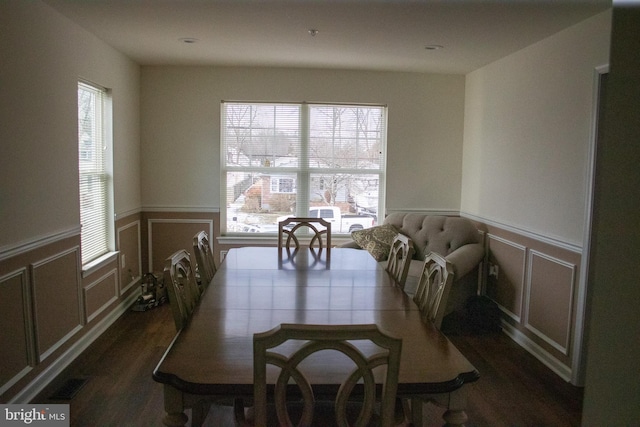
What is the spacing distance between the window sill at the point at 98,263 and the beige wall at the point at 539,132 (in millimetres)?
3243

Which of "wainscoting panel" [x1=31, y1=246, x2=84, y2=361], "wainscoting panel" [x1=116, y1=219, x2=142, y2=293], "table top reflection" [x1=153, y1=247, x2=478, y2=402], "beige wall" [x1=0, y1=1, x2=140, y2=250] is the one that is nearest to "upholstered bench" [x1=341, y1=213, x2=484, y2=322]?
"table top reflection" [x1=153, y1=247, x2=478, y2=402]

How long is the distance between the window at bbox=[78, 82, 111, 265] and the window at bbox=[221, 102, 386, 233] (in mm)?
1260

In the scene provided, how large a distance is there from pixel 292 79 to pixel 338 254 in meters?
2.21

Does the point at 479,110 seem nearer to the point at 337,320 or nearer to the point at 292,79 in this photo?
the point at 292,79

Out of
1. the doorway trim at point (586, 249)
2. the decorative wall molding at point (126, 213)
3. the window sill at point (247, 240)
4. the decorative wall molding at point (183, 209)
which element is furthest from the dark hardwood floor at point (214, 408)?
the decorative wall molding at point (183, 209)

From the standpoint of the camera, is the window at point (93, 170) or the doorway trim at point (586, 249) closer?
the doorway trim at point (586, 249)

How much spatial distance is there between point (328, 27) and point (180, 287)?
2064 millimetres

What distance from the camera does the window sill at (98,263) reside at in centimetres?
348

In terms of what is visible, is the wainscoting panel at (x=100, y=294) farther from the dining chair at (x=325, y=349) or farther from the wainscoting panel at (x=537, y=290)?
the wainscoting panel at (x=537, y=290)

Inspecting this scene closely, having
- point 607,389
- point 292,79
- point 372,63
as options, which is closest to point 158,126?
point 292,79

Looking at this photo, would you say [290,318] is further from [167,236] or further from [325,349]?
[167,236]

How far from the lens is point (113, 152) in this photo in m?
4.01

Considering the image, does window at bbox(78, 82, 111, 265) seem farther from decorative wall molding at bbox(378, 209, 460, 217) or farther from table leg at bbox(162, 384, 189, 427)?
decorative wall molding at bbox(378, 209, 460, 217)

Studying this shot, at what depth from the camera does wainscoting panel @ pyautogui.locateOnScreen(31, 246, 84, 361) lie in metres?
2.80
